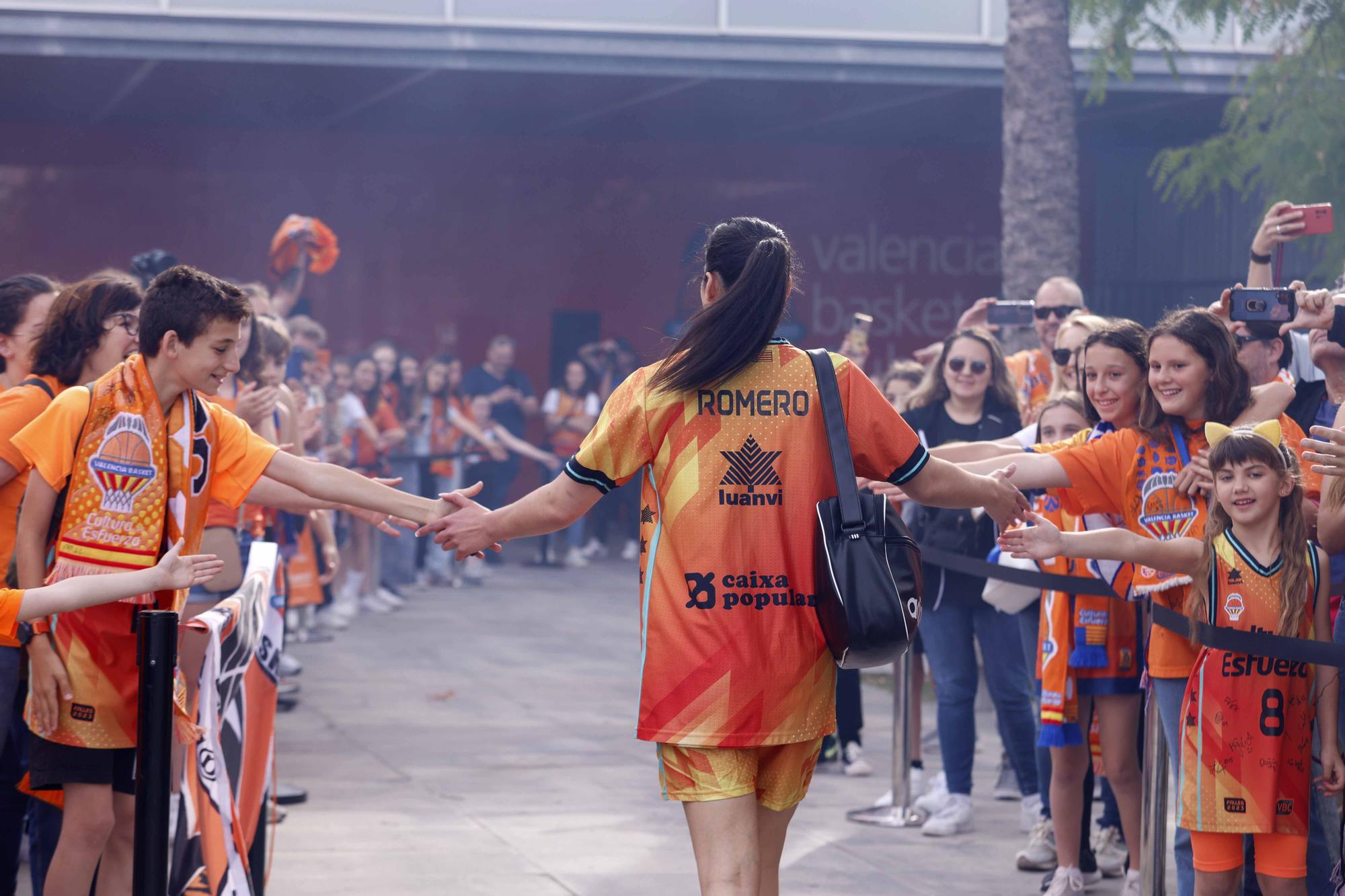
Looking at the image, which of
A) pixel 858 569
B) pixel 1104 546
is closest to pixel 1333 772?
pixel 1104 546

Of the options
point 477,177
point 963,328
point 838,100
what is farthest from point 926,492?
point 477,177

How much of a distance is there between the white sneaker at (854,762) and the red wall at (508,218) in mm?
11596

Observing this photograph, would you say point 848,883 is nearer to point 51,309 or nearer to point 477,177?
point 51,309

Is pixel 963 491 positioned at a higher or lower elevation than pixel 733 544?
higher

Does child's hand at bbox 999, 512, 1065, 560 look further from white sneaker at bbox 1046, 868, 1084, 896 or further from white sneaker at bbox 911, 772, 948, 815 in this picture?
white sneaker at bbox 911, 772, 948, 815

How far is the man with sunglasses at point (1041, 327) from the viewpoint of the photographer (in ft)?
27.1

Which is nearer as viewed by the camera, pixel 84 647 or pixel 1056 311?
pixel 84 647

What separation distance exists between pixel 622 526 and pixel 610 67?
6095 millimetres

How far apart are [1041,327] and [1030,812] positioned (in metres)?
2.76

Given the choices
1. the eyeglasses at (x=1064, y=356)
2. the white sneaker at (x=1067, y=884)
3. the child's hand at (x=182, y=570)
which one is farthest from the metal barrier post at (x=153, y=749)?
the eyeglasses at (x=1064, y=356)

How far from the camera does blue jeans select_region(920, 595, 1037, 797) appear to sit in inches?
271

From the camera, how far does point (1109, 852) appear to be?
635 centimetres

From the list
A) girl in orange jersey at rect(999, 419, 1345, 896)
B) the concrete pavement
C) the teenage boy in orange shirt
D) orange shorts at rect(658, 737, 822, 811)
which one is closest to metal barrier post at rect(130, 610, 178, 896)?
the teenage boy in orange shirt

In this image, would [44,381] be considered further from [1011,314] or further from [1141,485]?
[1011,314]
